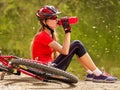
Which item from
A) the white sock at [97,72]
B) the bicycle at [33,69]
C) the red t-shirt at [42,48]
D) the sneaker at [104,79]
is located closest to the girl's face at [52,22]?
the red t-shirt at [42,48]

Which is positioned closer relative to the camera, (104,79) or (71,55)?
(71,55)

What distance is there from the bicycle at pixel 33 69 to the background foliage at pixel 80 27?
2.62 meters

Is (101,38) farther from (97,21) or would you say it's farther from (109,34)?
(97,21)

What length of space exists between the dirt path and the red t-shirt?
415 mm

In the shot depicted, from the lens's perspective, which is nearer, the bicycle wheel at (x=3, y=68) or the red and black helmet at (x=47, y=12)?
the bicycle wheel at (x=3, y=68)

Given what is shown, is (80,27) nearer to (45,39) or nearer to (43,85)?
(45,39)

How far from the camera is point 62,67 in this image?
7688 mm

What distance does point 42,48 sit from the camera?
7723 mm

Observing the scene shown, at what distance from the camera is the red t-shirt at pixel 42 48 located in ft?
25.0

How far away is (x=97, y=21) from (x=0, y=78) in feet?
27.9

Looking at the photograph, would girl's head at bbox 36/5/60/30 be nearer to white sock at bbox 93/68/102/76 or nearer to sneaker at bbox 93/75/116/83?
white sock at bbox 93/68/102/76

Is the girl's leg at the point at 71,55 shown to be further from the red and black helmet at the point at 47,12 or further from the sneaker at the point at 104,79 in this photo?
the red and black helmet at the point at 47,12

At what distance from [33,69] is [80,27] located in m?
7.84

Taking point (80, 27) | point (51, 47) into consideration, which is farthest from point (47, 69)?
point (80, 27)
